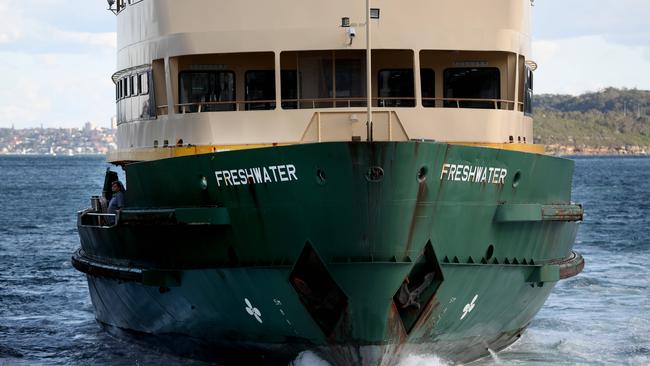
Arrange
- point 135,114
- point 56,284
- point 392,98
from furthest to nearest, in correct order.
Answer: point 56,284
point 135,114
point 392,98

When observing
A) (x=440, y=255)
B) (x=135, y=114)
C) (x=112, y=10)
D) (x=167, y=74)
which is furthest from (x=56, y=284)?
(x=440, y=255)

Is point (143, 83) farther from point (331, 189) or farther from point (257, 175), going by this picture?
point (331, 189)

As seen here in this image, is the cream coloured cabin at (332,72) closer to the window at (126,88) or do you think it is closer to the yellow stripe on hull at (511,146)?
the yellow stripe on hull at (511,146)

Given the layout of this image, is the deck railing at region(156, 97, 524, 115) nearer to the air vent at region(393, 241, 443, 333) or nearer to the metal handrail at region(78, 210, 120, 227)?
the metal handrail at region(78, 210, 120, 227)

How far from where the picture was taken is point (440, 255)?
14.4 metres

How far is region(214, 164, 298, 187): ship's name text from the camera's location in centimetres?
1404

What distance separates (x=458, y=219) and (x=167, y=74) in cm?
497

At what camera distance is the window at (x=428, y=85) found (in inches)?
686

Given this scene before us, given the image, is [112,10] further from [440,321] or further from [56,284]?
[440,321]

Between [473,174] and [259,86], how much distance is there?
394 centimetres

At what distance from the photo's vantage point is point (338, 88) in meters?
16.8

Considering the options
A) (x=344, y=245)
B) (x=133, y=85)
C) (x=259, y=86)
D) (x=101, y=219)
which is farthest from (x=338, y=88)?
(x=133, y=85)

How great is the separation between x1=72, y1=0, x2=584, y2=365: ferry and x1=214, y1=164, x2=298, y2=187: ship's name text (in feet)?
0.08

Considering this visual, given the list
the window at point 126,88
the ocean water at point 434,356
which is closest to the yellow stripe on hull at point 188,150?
the window at point 126,88
